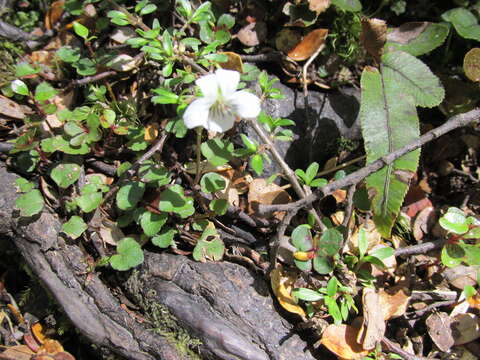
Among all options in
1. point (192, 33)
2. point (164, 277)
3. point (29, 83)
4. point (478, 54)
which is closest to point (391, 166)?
point (478, 54)

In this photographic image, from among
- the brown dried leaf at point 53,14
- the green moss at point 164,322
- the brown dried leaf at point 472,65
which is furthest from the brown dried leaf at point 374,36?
the brown dried leaf at point 53,14

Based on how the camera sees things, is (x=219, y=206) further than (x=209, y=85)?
Yes

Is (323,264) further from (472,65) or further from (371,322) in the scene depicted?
(472,65)

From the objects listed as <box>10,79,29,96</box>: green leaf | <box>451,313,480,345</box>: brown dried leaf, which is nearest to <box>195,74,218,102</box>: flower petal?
<box>10,79,29,96</box>: green leaf

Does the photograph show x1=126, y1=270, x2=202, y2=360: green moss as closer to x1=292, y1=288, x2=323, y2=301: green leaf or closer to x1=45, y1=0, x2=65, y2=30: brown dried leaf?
x1=292, y1=288, x2=323, y2=301: green leaf

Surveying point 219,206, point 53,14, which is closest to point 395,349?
point 219,206

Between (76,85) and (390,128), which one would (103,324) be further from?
(390,128)

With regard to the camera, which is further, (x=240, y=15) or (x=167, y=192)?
(x=240, y=15)
